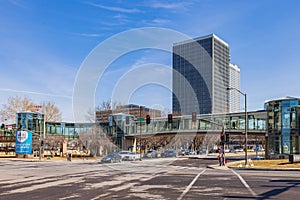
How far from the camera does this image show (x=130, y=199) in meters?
13.4

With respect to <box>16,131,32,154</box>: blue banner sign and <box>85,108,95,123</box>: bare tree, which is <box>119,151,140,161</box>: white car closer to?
<box>16,131,32,154</box>: blue banner sign

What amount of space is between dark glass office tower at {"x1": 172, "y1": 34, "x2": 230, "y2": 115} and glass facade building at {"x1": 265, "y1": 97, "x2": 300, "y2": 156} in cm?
1424

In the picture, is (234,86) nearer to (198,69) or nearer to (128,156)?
(198,69)

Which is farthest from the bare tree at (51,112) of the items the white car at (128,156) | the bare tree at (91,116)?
the white car at (128,156)

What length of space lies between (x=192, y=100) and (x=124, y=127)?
16238 millimetres

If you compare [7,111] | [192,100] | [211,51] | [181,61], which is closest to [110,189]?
[181,61]

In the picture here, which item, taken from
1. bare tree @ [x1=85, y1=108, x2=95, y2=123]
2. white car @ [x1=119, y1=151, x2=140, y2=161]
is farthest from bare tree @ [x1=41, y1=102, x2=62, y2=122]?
white car @ [x1=119, y1=151, x2=140, y2=161]

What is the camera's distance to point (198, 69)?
192 feet

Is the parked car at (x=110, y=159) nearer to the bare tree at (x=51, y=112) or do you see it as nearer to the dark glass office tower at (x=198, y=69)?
the dark glass office tower at (x=198, y=69)

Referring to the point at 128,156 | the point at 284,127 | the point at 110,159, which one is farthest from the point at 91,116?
the point at 284,127

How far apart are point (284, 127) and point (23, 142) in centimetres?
4482

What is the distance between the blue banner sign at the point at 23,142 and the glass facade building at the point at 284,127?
41.6 m

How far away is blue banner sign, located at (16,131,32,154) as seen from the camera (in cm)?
6216

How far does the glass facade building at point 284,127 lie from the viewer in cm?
5053
